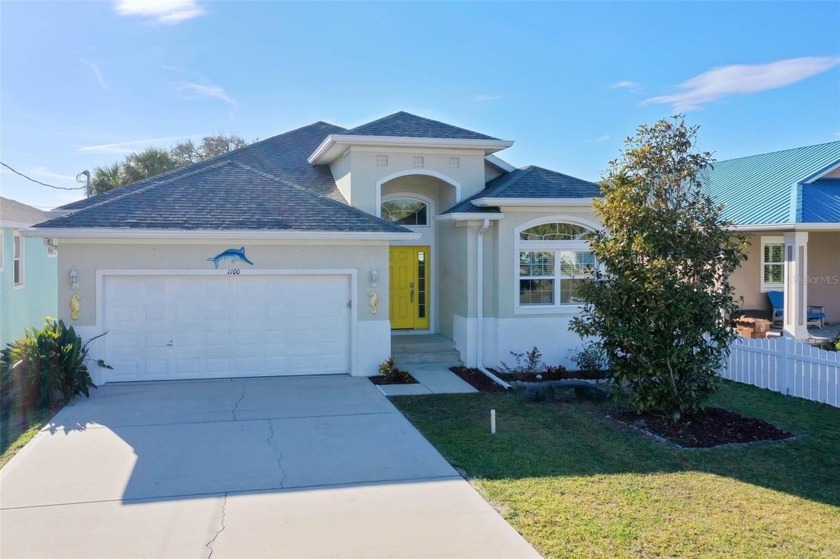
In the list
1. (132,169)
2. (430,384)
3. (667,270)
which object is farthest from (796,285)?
(132,169)

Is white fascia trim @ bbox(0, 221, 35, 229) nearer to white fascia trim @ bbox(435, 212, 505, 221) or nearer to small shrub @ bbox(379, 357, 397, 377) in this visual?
small shrub @ bbox(379, 357, 397, 377)

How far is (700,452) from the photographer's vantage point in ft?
26.4

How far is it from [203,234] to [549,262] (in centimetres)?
724

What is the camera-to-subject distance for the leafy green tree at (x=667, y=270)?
8.91 meters

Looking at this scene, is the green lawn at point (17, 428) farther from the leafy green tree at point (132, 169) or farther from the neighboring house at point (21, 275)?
the leafy green tree at point (132, 169)

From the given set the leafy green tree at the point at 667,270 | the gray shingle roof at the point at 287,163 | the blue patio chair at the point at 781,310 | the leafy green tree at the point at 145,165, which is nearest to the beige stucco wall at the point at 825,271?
the blue patio chair at the point at 781,310

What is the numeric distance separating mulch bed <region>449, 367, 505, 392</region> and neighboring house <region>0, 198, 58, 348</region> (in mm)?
10401

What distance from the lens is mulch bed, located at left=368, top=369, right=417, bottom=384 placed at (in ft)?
40.3

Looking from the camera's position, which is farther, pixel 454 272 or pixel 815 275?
pixel 815 275

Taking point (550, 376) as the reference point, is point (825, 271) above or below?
above

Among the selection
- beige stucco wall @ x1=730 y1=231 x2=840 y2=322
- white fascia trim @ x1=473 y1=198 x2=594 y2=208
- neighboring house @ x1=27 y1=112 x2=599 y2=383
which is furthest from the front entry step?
beige stucco wall @ x1=730 y1=231 x2=840 y2=322

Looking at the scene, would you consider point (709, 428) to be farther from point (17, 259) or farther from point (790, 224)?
point (17, 259)

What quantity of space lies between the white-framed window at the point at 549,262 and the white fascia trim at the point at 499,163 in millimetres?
2747

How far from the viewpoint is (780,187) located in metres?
18.5
